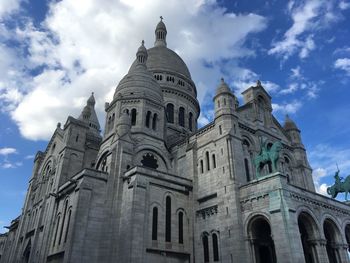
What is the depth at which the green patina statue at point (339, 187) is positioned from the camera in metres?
32.0

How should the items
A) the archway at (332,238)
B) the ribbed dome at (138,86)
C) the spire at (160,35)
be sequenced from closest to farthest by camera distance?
the archway at (332,238), the ribbed dome at (138,86), the spire at (160,35)

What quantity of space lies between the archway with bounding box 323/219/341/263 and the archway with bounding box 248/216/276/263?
17.0ft

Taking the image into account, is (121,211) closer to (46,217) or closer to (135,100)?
(46,217)

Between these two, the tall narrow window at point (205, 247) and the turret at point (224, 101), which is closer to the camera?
the tall narrow window at point (205, 247)

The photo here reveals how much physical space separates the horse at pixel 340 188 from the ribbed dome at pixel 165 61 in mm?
31088

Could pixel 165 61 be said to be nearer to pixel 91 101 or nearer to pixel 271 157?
pixel 91 101

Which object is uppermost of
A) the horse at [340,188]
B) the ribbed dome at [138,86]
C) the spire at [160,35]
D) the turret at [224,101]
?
the spire at [160,35]

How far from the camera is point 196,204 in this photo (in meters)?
32.3

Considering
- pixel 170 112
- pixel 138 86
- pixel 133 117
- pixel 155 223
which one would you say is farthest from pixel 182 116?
pixel 155 223

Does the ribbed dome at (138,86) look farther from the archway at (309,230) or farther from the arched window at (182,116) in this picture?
the archway at (309,230)

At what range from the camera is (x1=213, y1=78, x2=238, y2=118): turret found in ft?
109

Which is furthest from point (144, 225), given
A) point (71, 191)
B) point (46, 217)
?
point (46, 217)

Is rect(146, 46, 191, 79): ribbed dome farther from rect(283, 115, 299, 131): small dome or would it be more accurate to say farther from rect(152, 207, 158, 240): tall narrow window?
rect(152, 207, 158, 240): tall narrow window

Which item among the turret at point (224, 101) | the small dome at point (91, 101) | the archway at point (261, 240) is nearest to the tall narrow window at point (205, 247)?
the archway at point (261, 240)
